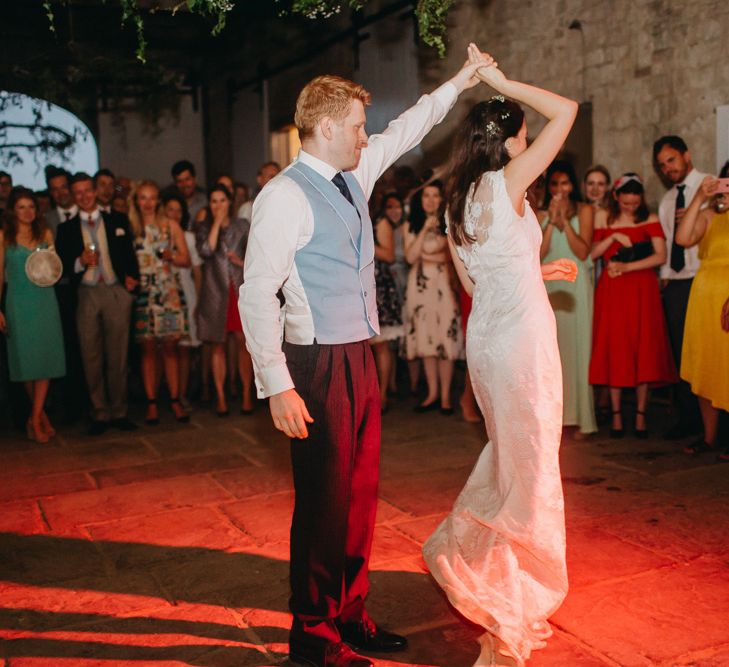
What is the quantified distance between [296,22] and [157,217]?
6.56m

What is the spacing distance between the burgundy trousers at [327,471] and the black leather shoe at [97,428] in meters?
4.13

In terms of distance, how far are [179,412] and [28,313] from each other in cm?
138

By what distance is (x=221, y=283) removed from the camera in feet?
23.1

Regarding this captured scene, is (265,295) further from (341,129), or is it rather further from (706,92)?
(706,92)

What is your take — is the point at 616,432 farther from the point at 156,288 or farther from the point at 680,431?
the point at 156,288

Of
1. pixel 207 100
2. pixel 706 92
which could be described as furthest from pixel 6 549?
pixel 207 100

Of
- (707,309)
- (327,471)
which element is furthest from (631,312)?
(327,471)

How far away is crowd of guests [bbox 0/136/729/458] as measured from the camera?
5.76 metres

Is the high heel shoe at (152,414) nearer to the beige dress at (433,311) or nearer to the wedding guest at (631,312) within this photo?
the beige dress at (433,311)

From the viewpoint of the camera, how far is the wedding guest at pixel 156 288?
6.66 m

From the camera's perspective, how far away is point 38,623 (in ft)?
10.6

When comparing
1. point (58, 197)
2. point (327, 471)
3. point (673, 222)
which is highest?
point (58, 197)

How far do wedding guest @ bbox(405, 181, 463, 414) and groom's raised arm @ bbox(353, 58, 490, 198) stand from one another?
365 centimetres

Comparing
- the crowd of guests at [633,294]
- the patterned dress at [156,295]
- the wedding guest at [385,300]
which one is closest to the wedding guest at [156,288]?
the patterned dress at [156,295]
